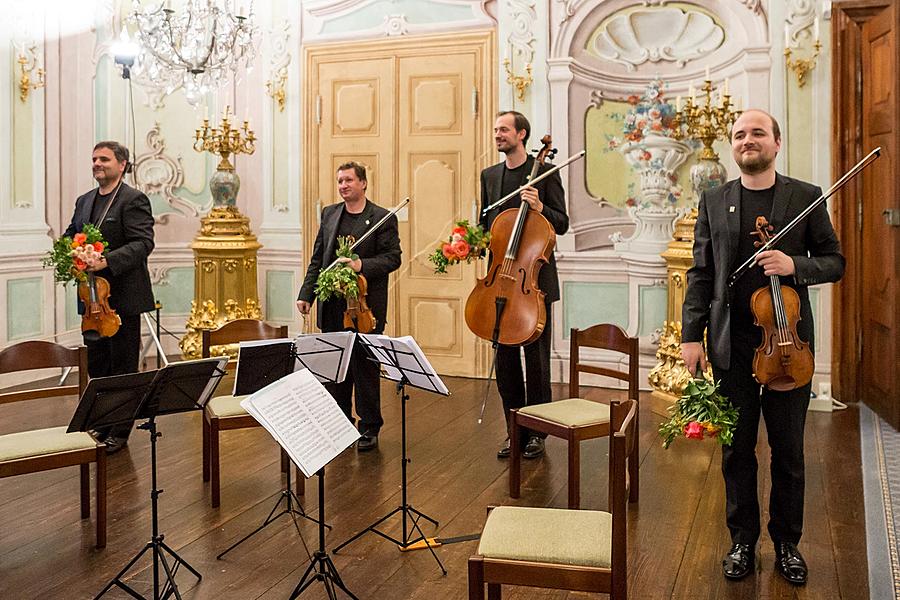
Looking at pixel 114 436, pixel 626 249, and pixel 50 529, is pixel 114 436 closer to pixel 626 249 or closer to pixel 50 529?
pixel 50 529

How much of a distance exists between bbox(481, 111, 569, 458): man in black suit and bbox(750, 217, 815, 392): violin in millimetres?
1644

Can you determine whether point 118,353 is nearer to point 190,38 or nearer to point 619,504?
point 190,38

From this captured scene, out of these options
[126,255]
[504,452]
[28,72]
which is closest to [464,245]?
[504,452]

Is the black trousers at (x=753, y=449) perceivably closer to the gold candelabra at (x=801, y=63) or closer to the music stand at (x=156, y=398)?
the music stand at (x=156, y=398)

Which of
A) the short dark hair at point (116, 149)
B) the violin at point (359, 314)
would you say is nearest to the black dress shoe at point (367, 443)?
the violin at point (359, 314)

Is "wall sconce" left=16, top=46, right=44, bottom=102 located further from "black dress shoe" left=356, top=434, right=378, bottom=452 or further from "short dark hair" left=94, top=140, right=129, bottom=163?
"black dress shoe" left=356, top=434, right=378, bottom=452

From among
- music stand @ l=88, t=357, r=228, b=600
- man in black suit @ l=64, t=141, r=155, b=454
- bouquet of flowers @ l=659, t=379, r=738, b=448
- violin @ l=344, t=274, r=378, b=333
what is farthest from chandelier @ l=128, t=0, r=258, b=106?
bouquet of flowers @ l=659, t=379, r=738, b=448

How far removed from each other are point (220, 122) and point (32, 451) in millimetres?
4847

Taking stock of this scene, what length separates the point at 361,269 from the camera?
495 centimetres

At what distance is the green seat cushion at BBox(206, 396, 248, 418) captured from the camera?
425 cm

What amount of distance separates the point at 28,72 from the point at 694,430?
18.8ft

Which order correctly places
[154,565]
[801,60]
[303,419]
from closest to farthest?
[303,419]
[154,565]
[801,60]

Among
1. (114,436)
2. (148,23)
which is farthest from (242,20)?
(114,436)

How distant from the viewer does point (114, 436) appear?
509 centimetres
